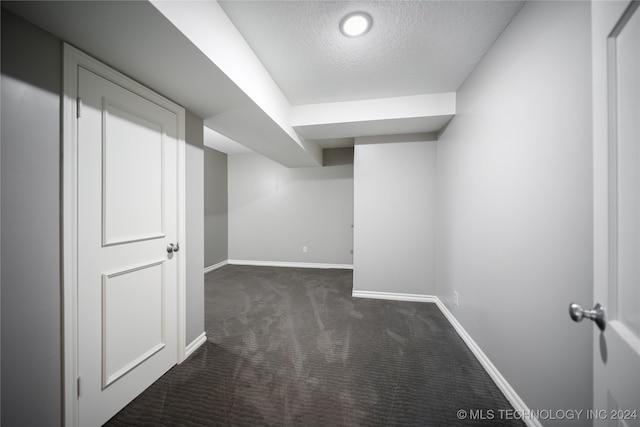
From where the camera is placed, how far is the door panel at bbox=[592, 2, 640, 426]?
0.54 m

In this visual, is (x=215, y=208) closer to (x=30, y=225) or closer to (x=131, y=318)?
(x=131, y=318)

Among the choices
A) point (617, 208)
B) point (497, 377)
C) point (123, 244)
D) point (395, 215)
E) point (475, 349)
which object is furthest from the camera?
point (395, 215)

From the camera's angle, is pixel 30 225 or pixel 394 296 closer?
pixel 30 225

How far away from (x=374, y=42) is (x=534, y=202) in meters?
1.36

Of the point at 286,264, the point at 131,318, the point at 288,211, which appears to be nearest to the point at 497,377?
the point at 131,318

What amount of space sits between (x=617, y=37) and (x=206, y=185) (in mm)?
4768

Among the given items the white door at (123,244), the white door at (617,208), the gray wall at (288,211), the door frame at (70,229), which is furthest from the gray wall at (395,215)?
the door frame at (70,229)

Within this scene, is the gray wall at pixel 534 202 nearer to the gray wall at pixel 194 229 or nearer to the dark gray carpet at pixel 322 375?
the dark gray carpet at pixel 322 375

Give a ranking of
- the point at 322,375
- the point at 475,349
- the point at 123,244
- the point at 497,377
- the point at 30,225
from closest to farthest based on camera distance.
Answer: the point at 30,225 < the point at 123,244 < the point at 497,377 < the point at 322,375 < the point at 475,349

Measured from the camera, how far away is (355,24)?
138cm

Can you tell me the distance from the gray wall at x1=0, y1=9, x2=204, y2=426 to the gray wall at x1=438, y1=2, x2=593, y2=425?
222 cm

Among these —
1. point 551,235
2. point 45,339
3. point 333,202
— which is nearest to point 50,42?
point 45,339

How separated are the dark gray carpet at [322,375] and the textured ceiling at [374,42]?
2.27 m

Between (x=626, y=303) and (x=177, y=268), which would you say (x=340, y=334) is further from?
(x=626, y=303)
